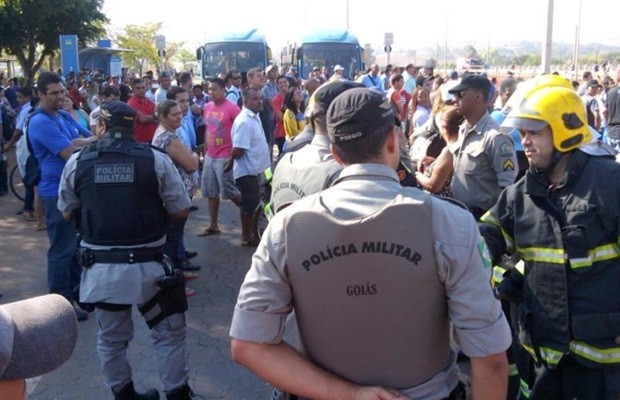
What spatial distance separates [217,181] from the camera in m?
8.18

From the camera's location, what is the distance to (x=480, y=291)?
6.33 feet

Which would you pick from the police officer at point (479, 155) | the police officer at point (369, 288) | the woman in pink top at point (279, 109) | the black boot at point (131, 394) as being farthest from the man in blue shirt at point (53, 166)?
the woman in pink top at point (279, 109)

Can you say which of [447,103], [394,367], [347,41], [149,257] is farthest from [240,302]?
[347,41]

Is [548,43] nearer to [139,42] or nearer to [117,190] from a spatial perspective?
[117,190]

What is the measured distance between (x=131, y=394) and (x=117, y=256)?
3.01ft

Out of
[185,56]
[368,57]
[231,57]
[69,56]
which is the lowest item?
[231,57]

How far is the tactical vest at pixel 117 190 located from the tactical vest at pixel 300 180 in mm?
961

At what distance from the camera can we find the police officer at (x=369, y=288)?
6.20 feet

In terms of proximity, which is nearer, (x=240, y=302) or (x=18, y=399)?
(x=18, y=399)

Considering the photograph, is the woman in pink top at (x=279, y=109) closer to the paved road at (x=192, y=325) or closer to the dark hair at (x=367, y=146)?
the paved road at (x=192, y=325)

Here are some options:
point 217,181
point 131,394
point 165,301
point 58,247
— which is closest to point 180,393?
point 131,394

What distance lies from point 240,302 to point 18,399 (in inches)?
28.9

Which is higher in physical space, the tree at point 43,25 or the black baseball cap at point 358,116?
the tree at point 43,25

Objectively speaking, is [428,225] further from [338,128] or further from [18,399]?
[18,399]
